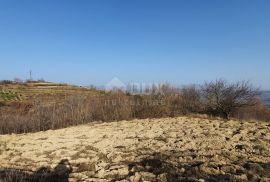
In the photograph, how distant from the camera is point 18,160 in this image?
8867 mm

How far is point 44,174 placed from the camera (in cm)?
750

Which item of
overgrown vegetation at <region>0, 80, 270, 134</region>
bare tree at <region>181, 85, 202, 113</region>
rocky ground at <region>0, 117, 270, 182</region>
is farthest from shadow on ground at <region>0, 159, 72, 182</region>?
bare tree at <region>181, 85, 202, 113</region>

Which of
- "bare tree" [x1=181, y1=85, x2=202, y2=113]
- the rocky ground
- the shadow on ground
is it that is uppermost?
"bare tree" [x1=181, y1=85, x2=202, y2=113]

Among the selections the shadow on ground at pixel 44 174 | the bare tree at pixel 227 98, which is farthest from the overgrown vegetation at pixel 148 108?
the shadow on ground at pixel 44 174

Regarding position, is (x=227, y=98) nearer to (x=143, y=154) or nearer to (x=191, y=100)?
(x=191, y=100)

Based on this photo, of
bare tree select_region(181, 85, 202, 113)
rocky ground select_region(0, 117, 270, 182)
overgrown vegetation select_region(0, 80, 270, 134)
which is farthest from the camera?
bare tree select_region(181, 85, 202, 113)

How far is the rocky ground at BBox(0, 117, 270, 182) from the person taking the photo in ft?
22.7

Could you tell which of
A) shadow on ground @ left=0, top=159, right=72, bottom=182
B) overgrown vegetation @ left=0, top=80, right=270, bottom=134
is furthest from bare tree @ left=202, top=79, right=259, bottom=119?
shadow on ground @ left=0, top=159, right=72, bottom=182

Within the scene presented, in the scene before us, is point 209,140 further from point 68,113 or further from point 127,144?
point 68,113

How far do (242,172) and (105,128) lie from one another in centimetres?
676

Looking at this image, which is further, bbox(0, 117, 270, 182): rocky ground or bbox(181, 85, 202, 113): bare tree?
bbox(181, 85, 202, 113): bare tree

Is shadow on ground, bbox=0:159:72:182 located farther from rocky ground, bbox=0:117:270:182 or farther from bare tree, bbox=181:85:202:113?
bare tree, bbox=181:85:202:113

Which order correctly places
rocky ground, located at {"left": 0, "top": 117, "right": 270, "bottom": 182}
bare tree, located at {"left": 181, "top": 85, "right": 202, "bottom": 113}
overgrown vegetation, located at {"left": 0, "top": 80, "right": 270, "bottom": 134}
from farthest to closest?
bare tree, located at {"left": 181, "top": 85, "right": 202, "bottom": 113}
overgrown vegetation, located at {"left": 0, "top": 80, "right": 270, "bottom": 134}
rocky ground, located at {"left": 0, "top": 117, "right": 270, "bottom": 182}

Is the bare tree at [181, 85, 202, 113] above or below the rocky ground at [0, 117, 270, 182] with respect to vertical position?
above
